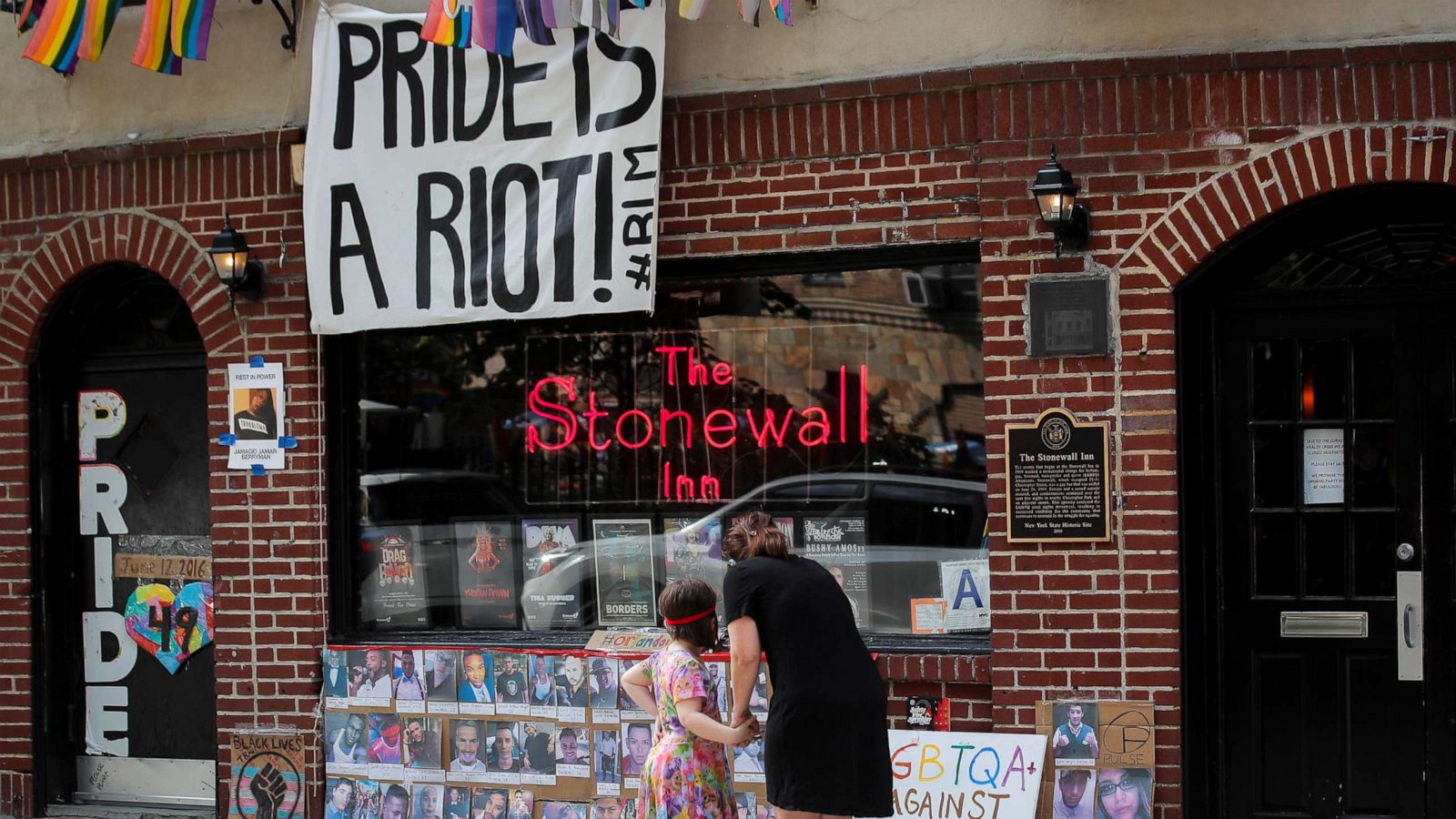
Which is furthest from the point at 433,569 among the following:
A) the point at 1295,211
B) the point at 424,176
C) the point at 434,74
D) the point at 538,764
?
the point at 1295,211

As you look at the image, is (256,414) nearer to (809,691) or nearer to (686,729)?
(686,729)

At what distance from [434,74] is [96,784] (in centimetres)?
426

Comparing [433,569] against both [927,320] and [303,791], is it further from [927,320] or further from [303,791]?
[927,320]

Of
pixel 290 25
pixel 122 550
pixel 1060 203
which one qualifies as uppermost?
pixel 290 25

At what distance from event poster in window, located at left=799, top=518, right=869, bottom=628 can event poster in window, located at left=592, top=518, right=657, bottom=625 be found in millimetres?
786

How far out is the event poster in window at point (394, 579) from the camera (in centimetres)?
778

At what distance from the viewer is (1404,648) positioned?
651 cm

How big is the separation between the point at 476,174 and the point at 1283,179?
3.61m

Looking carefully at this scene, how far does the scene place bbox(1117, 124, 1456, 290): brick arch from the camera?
6.20 m

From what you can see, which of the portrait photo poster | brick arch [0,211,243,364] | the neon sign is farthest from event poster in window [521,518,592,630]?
brick arch [0,211,243,364]

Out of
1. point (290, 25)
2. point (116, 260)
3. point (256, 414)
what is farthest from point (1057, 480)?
point (116, 260)

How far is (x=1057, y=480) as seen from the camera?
21.6 feet

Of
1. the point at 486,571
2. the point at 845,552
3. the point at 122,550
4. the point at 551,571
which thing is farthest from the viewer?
the point at 122,550

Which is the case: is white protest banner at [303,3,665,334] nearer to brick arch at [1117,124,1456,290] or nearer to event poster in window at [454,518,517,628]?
event poster in window at [454,518,517,628]
